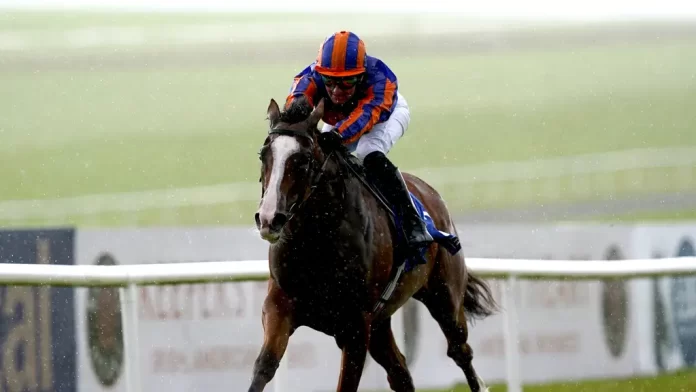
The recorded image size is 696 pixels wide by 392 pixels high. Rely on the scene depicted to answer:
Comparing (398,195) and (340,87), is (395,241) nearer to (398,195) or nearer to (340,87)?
(398,195)

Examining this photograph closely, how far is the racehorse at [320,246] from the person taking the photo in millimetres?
3227

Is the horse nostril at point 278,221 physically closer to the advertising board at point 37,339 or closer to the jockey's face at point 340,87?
the jockey's face at point 340,87

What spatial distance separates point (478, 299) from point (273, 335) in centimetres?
174

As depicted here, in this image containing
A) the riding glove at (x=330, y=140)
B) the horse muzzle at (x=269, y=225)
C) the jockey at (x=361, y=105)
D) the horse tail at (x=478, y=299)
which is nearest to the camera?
the horse muzzle at (x=269, y=225)

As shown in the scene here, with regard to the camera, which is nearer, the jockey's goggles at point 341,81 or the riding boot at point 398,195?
the jockey's goggles at point 341,81

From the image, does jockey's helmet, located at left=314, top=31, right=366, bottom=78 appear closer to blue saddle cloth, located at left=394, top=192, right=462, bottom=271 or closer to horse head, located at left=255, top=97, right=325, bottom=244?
horse head, located at left=255, top=97, right=325, bottom=244

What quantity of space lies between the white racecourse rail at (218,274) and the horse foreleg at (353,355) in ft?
3.00

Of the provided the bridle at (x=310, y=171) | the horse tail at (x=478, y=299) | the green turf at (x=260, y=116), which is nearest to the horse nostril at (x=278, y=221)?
the bridle at (x=310, y=171)

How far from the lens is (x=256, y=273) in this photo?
4.46 metres

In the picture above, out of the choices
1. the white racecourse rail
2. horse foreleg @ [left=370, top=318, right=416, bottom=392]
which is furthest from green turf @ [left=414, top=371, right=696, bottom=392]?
horse foreleg @ [left=370, top=318, right=416, bottom=392]

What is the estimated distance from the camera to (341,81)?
3.68 metres

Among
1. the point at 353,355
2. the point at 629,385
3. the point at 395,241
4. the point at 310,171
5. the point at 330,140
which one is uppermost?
the point at 330,140

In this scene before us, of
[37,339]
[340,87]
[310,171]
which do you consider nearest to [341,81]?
[340,87]

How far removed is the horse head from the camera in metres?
3.04
